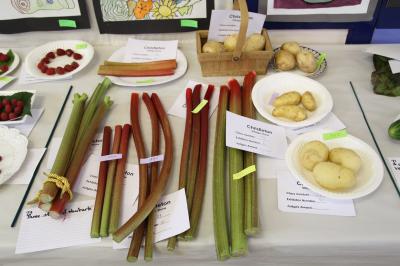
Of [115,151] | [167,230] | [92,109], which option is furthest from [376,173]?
[92,109]

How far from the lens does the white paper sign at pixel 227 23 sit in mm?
1245

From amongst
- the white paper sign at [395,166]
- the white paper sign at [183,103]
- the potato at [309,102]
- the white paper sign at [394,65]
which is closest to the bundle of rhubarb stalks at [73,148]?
the white paper sign at [183,103]

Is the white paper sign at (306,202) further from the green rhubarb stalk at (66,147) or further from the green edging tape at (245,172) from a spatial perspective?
the green rhubarb stalk at (66,147)

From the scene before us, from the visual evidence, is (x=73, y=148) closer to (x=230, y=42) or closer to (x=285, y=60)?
(x=230, y=42)

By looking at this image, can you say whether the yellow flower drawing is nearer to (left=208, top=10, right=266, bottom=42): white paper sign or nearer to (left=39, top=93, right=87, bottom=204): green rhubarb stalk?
(left=208, top=10, right=266, bottom=42): white paper sign

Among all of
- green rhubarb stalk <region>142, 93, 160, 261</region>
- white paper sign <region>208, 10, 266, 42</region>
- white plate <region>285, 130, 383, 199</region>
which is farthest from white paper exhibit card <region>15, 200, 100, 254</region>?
white paper sign <region>208, 10, 266, 42</region>

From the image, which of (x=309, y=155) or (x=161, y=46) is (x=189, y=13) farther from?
(x=309, y=155)

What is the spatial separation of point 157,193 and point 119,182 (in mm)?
130

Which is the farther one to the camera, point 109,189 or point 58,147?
point 58,147

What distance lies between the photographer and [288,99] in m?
1.09

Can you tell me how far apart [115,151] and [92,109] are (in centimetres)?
22

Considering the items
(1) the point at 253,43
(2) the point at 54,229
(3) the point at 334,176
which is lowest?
(2) the point at 54,229

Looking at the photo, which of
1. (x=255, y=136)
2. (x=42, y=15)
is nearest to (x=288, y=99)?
(x=255, y=136)

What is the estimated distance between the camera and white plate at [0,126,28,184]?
3.17ft
